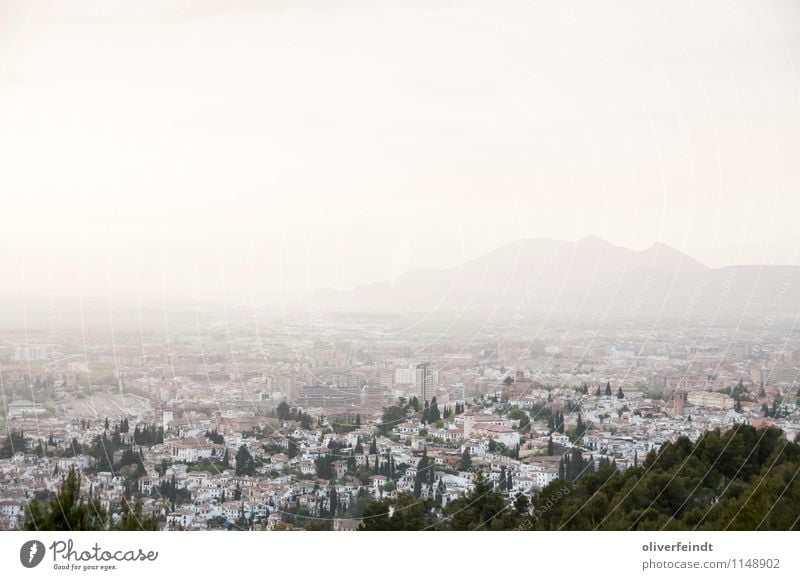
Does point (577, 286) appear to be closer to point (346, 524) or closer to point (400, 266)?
point (400, 266)

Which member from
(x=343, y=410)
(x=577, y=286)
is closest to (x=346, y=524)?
(x=343, y=410)

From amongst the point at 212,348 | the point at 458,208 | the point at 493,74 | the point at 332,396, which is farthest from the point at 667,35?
the point at 212,348

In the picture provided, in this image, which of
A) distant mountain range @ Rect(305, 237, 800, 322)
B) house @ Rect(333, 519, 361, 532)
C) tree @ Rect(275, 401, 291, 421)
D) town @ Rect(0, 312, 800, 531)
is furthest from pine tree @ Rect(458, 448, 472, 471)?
tree @ Rect(275, 401, 291, 421)

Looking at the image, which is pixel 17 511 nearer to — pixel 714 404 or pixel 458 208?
pixel 458 208

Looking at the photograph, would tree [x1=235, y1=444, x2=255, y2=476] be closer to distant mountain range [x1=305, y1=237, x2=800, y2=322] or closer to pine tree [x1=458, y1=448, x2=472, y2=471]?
distant mountain range [x1=305, y1=237, x2=800, y2=322]

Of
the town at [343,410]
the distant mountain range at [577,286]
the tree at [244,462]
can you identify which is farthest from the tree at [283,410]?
the distant mountain range at [577,286]

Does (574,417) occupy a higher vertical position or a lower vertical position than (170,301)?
lower

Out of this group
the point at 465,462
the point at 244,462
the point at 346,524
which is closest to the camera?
the point at 346,524
